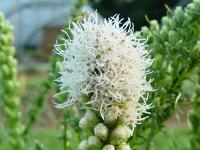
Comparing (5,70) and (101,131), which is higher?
(5,70)

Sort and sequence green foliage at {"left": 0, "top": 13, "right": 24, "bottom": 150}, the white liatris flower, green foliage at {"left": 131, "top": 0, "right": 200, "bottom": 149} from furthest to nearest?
green foliage at {"left": 0, "top": 13, "right": 24, "bottom": 150} < green foliage at {"left": 131, "top": 0, "right": 200, "bottom": 149} < the white liatris flower

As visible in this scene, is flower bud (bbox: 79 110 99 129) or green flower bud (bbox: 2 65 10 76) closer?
flower bud (bbox: 79 110 99 129)

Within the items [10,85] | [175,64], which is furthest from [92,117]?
[10,85]

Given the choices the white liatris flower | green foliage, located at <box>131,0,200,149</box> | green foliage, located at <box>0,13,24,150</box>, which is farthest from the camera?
green foliage, located at <box>0,13,24,150</box>

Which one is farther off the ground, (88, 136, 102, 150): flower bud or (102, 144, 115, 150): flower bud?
(88, 136, 102, 150): flower bud

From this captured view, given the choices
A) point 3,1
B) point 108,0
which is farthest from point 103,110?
point 108,0

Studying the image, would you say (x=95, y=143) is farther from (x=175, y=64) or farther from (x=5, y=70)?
(x=5, y=70)

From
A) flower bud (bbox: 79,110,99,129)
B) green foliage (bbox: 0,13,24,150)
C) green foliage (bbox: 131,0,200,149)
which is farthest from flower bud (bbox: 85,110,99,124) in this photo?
green foliage (bbox: 0,13,24,150)

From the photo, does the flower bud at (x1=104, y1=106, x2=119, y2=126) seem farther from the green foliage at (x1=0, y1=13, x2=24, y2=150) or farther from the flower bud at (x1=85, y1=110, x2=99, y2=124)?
the green foliage at (x1=0, y1=13, x2=24, y2=150)
